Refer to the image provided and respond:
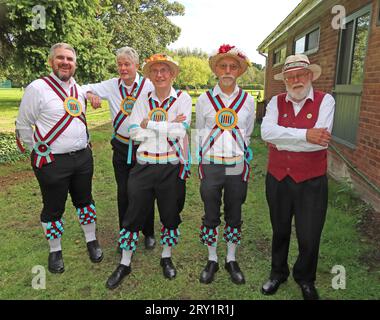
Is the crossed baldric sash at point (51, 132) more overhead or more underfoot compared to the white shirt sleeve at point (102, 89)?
more underfoot

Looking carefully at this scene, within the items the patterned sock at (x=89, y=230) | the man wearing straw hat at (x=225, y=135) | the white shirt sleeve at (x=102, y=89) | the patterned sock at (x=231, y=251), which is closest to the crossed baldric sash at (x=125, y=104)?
the white shirt sleeve at (x=102, y=89)

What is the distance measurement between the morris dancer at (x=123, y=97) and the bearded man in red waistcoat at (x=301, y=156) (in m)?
1.27

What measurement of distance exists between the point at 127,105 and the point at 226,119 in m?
1.03

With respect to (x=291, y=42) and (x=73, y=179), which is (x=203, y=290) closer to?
(x=73, y=179)

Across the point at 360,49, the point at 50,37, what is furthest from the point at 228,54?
the point at 50,37

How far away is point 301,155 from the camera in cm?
266

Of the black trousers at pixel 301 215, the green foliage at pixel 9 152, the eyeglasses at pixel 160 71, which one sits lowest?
the green foliage at pixel 9 152

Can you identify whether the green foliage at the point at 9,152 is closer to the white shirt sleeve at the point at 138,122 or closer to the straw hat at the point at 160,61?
the white shirt sleeve at the point at 138,122

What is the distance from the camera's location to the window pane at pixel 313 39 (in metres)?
8.12

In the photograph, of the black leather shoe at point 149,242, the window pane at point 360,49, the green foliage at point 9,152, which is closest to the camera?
the black leather shoe at point 149,242

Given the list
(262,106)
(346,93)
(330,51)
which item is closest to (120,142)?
(346,93)

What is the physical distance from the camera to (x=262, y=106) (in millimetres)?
13500

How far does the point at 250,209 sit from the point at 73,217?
259 centimetres

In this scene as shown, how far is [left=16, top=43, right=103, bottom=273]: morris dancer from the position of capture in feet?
10.1
